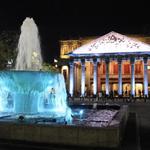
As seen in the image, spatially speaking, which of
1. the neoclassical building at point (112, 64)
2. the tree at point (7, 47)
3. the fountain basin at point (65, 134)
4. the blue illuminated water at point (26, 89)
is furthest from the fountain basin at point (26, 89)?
the neoclassical building at point (112, 64)

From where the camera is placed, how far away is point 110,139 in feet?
37.4

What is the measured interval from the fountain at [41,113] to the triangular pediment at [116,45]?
123ft

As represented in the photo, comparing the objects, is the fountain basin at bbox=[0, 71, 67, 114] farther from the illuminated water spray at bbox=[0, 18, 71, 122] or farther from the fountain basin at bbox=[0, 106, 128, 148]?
the fountain basin at bbox=[0, 106, 128, 148]

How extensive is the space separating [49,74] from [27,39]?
5458mm

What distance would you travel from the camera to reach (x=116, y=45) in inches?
2574

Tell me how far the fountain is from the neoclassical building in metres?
36.9

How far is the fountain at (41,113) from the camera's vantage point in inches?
456

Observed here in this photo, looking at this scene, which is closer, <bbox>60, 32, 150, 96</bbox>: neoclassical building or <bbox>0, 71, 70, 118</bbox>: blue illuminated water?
<bbox>0, 71, 70, 118</bbox>: blue illuminated water

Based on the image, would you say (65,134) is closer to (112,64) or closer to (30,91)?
(30,91)

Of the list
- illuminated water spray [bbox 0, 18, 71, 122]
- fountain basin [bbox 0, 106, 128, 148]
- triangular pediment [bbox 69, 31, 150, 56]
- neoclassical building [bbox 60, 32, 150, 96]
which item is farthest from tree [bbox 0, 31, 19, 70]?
fountain basin [bbox 0, 106, 128, 148]

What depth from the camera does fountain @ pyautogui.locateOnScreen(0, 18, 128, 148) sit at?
456 inches

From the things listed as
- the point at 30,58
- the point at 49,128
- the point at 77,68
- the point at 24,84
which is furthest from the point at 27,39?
the point at 77,68

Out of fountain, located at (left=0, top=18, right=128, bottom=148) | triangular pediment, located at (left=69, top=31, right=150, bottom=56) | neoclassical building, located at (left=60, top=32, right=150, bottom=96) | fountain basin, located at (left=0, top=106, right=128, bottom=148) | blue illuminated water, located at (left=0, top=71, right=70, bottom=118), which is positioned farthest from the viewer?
triangular pediment, located at (left=69, top=31, right=150, bottom=56)

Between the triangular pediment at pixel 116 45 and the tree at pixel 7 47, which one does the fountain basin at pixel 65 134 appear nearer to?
the tree at pixel 7 47
